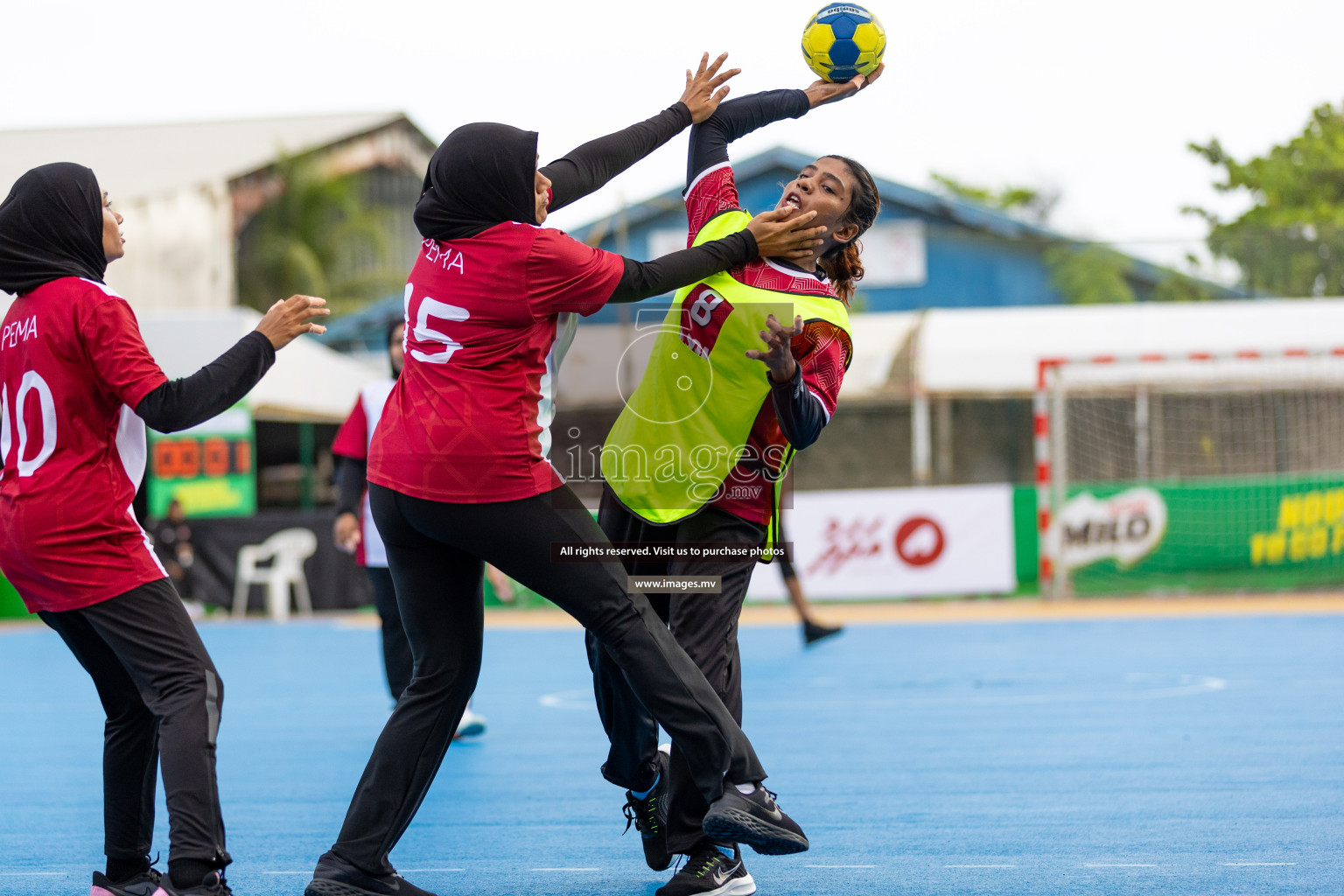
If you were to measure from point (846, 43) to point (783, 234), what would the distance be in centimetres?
110

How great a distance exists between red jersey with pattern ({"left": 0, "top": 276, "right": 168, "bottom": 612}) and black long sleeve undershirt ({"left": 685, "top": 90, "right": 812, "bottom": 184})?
171 cm

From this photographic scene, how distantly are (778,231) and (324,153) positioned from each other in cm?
2639

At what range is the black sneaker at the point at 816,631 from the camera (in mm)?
9516

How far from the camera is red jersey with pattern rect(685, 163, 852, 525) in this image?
11.3 feet

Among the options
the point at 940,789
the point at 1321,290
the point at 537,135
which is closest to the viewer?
the point at 537,135

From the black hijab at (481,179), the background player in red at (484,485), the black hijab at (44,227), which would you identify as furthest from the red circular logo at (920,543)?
the black hijab at (44,227)

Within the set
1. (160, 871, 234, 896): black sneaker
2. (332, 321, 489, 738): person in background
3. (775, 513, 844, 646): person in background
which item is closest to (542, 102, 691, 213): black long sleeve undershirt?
(160, 871, 234, 896): black sneaker

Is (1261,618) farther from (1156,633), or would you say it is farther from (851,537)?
(851,537)

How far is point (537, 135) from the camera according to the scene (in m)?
3.07

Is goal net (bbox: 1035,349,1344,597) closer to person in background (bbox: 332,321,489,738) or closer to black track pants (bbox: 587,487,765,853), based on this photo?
person in background (bbox: 332,321,489,738)

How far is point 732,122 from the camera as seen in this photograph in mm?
3881

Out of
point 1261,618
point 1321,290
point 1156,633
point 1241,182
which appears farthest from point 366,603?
point 1241,182

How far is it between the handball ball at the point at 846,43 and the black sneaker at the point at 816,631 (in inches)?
233

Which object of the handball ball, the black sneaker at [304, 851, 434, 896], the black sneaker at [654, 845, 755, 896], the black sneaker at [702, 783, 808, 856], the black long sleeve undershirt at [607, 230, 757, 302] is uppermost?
the handball ball
